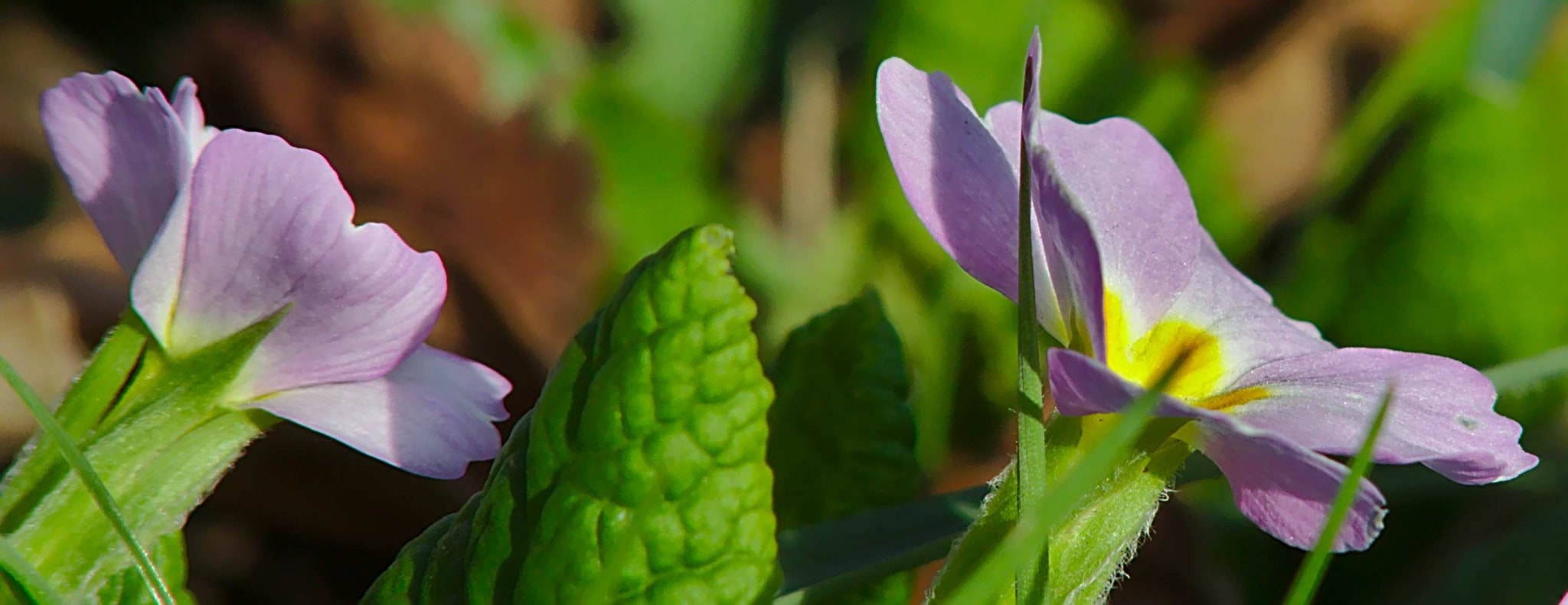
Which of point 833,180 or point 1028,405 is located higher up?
point 1028,405

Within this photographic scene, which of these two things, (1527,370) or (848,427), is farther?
(1527,370)

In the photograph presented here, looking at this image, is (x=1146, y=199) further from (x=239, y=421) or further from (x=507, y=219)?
(x=507, y=219)

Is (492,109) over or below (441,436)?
below

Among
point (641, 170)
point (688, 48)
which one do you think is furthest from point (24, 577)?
point (688, 48)

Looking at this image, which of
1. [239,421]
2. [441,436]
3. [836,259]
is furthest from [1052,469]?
[836,259]

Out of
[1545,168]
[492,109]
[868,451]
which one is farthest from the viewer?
[492,109]

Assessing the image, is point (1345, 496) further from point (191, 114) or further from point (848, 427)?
point (191, 114)

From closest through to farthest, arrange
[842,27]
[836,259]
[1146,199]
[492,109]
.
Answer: [1146,199] → [836,259] → [492,109] → [842,27]

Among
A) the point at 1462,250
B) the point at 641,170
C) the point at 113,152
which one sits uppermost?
the point at 113,152
